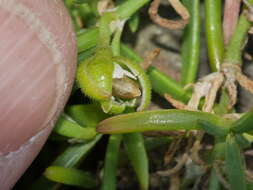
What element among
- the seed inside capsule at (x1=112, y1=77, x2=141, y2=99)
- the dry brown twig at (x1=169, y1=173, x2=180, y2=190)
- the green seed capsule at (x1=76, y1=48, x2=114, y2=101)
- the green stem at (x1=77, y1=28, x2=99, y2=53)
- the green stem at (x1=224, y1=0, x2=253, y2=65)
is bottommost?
the dry brown twig at (x1=169, y1=173, x2=180, y2=190)

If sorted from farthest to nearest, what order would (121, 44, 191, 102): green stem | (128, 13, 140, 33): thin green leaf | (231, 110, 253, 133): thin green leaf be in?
(128, 13, 140, 33): thin green leaf → (121, 44, 191, 102): green stem → (231, 110, 253, 133): thin green leaf

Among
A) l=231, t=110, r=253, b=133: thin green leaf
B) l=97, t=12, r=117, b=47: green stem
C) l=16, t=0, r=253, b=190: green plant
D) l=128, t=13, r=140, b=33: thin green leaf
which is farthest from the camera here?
l=128, t=13, r=140, b=33: thin green leaf

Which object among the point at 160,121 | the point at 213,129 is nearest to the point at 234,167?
the point at 213,129

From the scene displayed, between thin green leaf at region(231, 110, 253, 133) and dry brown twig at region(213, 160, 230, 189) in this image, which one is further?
dry brown twig at region(213, 160, 230, 189)

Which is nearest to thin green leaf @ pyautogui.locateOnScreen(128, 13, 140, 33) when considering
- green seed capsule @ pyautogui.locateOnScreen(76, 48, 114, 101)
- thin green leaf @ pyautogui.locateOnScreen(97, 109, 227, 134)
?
green seed capsule @ pyautogui.locateOnScreen(76, 48, 114, 101)

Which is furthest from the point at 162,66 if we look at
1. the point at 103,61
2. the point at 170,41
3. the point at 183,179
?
the point at 103,61

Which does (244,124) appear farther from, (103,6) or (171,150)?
(103,6)

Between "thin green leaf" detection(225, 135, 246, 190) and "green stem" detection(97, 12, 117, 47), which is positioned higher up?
"green stem" detection(97, 12, 117, 47)

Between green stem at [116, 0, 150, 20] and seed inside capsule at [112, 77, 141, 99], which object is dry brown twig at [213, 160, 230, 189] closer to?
seed inside capsule at [112, 77, 141, 99]

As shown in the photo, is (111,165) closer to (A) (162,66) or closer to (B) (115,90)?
(B) (115,90)
